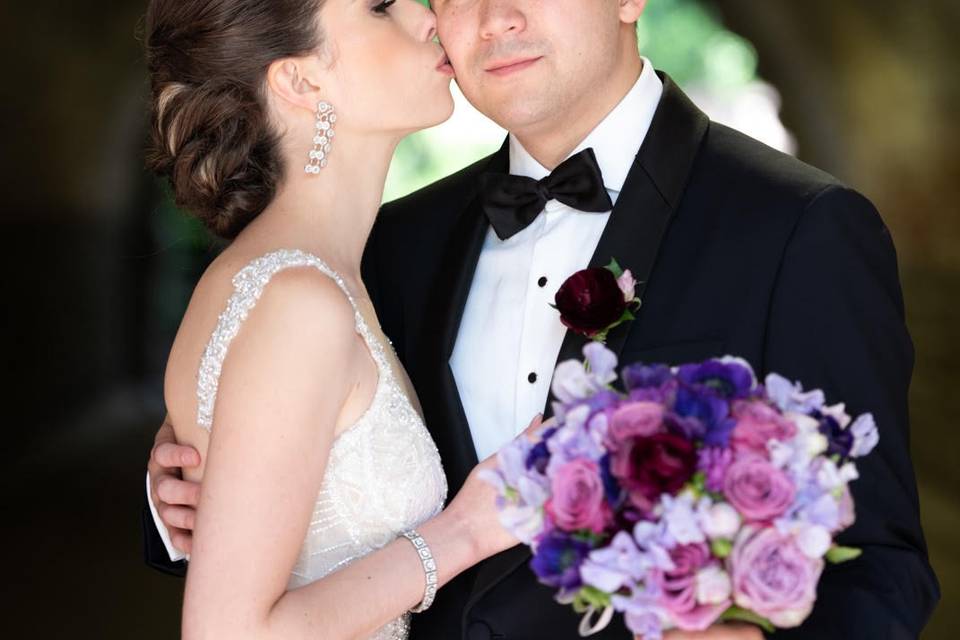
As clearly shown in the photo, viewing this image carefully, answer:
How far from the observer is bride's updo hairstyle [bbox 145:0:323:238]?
2645 millimetres

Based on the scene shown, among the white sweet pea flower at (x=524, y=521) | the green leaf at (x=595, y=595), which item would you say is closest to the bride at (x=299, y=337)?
the white sweet pea flower at (x=524, y=521)

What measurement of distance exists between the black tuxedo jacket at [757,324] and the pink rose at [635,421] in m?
0.73

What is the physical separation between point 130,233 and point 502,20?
28.9ft

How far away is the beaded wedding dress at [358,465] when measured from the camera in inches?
97.1

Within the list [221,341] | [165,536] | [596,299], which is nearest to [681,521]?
[596,299]

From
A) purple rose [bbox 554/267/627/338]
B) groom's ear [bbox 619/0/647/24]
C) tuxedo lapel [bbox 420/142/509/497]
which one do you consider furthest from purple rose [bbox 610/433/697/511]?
groom's ear [bbox 619/0/647/24]

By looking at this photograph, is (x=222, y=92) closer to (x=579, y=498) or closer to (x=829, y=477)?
(x=579, y=498)

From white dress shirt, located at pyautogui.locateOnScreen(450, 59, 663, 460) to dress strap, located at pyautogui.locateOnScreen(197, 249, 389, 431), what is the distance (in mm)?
359

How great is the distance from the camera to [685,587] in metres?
1.67

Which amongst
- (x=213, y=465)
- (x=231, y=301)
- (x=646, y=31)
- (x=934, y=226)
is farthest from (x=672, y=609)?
(x=646, y=31)

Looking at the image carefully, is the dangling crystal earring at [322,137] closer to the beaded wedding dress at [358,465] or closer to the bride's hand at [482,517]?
the beaded wedding dress at [358,465]

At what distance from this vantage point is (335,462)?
98.0 inches

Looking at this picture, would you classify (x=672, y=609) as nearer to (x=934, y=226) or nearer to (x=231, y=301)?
(x=231, y=301)

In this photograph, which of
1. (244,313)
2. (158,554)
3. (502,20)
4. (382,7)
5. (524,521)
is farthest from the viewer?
(158,554)
